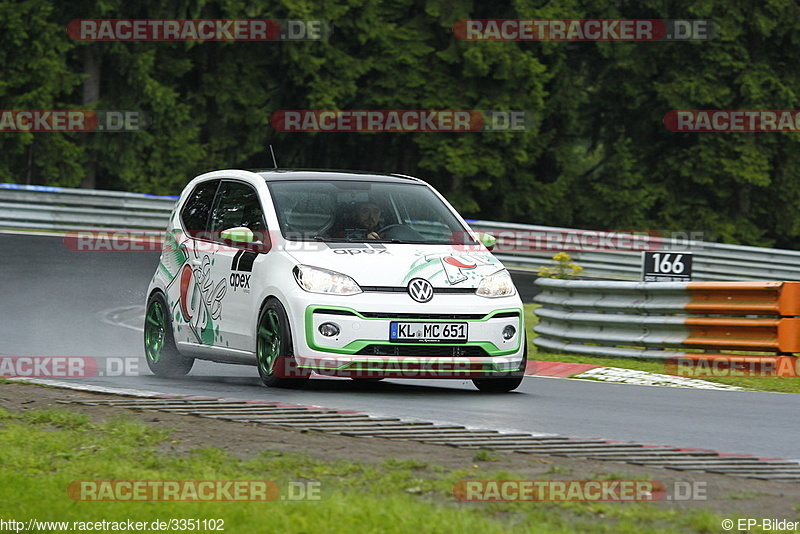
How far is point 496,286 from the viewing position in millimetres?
10141

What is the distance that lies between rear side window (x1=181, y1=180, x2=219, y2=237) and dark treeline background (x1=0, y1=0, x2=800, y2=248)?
64.3 ft

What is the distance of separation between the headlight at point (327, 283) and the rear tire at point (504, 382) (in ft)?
4.47

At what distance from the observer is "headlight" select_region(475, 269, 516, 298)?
10.1 m

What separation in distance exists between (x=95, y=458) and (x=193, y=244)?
15.8 feet

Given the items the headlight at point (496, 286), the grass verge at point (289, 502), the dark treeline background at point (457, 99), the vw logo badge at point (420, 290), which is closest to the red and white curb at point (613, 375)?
the headlight at point (496, 286)

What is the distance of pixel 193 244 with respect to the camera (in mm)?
11555

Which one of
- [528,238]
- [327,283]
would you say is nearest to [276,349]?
[327,283]

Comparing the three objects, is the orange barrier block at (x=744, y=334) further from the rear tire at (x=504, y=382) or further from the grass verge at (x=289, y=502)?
the grass verge at (x=289, y=502)

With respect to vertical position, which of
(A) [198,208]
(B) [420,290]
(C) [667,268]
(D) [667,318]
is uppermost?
(A) [198,208]

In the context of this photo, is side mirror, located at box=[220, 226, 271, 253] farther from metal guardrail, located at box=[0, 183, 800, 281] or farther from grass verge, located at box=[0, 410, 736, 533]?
metal guardrail, located at box=[0, 183, 800, 281]

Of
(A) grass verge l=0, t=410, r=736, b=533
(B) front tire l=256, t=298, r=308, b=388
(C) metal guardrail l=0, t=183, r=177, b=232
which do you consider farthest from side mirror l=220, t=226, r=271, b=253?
(C) metal guardrail l=0, t=183, r=177, b=232

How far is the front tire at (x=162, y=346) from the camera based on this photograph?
38.7ft

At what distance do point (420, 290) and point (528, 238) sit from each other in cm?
1766

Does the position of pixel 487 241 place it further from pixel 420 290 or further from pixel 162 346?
pixel 162 346
